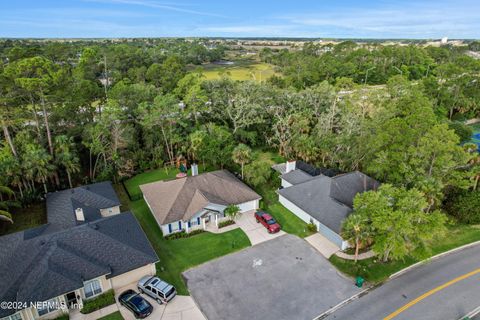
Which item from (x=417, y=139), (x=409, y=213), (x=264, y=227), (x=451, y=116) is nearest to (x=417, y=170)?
(x=417, y=139)

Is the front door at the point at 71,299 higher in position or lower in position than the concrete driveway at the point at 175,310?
higher

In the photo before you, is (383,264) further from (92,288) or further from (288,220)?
(92,288)

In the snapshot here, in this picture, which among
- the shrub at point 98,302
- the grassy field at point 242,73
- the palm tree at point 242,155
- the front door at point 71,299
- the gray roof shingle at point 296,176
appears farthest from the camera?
the grassy field at point 242,73

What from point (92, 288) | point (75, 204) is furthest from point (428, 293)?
point (75, 204)

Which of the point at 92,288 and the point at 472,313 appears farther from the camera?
the point at 92,288

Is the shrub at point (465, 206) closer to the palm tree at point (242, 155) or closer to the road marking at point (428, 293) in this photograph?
the road marking at point (428, 293)

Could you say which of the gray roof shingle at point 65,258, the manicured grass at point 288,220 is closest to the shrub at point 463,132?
the manicured grass at point 288,220
